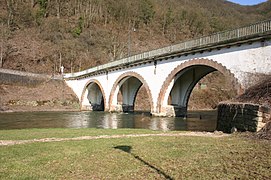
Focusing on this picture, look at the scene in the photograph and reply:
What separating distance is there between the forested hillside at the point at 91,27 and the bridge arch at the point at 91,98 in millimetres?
A: 11921

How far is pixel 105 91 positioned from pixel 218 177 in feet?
101

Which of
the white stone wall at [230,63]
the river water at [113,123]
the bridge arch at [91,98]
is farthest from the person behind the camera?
the bridge arch at [91,98]

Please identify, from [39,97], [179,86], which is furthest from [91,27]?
[179,86]

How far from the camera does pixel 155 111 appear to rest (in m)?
24.5

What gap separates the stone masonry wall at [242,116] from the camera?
9336mm

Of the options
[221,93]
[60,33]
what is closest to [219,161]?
[221,93]

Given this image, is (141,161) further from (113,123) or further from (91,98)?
(91,98)

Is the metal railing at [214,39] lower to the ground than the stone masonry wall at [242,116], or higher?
higher

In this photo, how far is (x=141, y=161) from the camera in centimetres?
618

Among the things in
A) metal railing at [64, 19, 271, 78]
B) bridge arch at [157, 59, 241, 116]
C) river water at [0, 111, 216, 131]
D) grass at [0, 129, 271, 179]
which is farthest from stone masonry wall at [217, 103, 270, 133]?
bridge arch at [157, 59, 241, 116]

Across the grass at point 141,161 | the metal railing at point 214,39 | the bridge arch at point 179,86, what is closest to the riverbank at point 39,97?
the metal railing at point 214,39

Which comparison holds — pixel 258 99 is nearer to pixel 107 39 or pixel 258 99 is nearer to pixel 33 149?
pixel 33 149

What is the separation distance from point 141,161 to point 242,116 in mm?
5891

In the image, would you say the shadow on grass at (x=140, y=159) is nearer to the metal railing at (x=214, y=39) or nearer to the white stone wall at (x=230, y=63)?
the white stone wall at (x=230, y=63)
